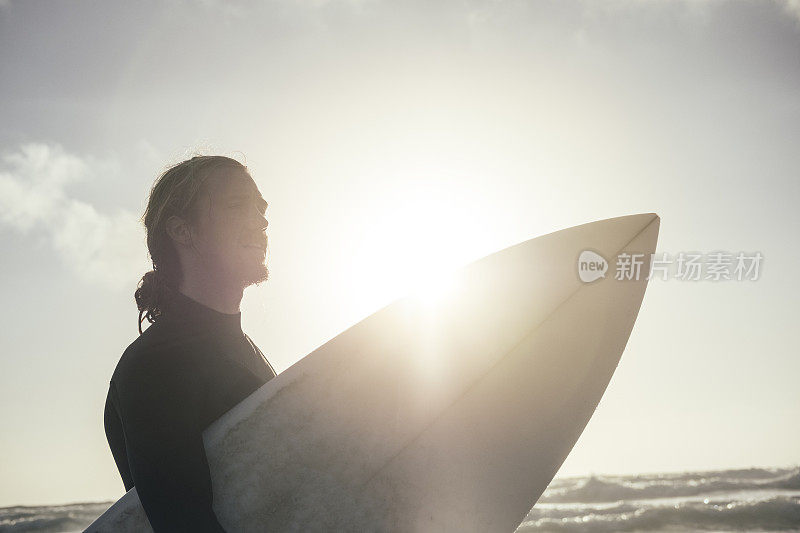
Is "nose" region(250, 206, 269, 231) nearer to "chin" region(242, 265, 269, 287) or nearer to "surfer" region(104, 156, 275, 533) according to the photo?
"surfer" region(104, 156, 275, 533)

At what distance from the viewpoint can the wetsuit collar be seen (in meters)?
1.60

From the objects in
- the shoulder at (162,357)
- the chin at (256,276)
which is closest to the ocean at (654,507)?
the chin at (256,276)

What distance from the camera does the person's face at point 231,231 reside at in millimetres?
1706

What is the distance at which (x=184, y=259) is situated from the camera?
173cm

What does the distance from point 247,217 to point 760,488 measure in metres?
13.0

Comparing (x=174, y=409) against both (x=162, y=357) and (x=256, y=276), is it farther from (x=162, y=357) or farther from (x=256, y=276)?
(x=256, y=276)

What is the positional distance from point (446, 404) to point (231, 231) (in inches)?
37.3

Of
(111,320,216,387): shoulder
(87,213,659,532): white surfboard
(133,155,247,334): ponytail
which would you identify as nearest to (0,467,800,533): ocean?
(87,213,659,532): white surfboard

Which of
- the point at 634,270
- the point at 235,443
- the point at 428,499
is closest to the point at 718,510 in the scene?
the point at 634,270

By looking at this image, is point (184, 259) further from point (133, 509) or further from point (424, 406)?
point (424, 406)

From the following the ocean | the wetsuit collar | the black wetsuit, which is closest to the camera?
the black wetsuit

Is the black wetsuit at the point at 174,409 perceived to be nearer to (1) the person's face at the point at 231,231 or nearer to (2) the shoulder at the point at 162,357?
(2) the shoulder at the point at 162,357

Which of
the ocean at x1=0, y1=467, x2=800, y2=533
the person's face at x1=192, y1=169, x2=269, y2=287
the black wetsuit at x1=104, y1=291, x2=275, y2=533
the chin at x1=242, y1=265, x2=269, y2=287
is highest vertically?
the person's face at x1=192, y1=169, x2=269, y2=287

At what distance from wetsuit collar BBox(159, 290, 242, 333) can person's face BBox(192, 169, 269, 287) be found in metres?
0.10
